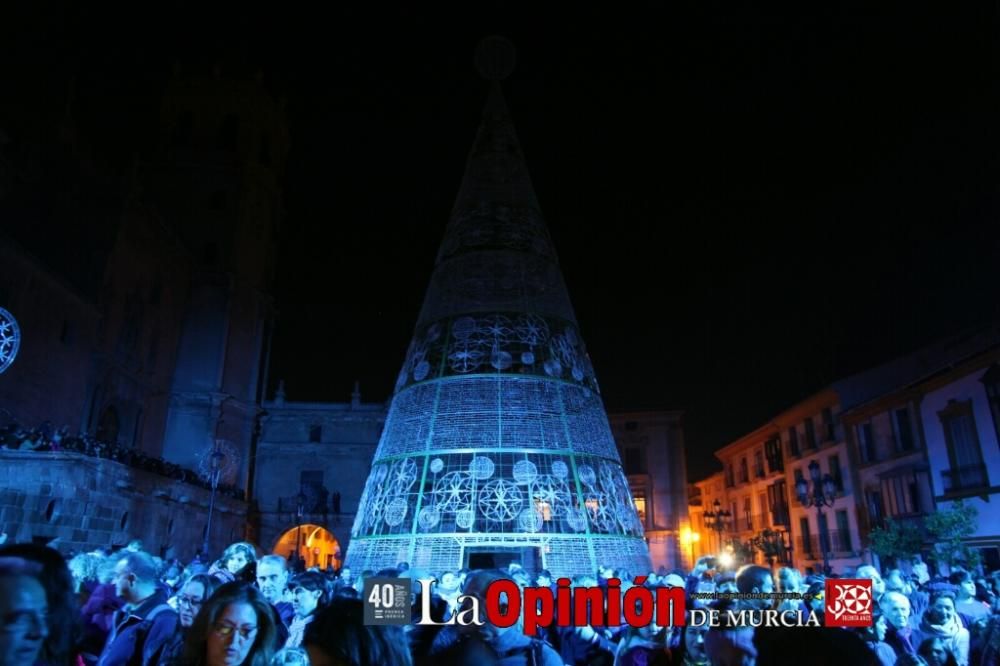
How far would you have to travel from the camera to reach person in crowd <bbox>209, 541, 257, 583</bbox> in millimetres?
5009

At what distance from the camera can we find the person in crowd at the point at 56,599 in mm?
1960

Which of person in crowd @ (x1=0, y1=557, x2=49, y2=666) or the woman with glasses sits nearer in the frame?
person in crowd @ (x1=0, y1=557, x2=49, y2=666)

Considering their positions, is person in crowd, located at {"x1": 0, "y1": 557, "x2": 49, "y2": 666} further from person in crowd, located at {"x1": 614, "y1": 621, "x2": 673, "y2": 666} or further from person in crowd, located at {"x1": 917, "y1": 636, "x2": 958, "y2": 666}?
person in crowd, located at {"x1": 917, "y1": 636, "x2": 958, "y2": 666}

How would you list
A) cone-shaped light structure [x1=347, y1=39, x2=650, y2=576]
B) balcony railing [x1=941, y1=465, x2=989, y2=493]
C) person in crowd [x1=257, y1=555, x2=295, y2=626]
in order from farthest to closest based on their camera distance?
balcony railing [x1=941, y1=465, x2=989, y2=493] < cone-shaped light structure [x1=347, y1=39, x2=650, y2=576] < person in crowd [x1=257, y1=555, x2=295, y2=626]

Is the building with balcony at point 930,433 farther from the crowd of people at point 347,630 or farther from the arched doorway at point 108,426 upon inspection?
the arched doorway at point 108,426

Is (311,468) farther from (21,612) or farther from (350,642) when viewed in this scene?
(21,612)

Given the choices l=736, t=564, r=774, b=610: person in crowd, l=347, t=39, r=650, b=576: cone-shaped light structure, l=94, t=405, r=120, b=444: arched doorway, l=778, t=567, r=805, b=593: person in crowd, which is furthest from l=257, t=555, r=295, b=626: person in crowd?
l=94, t=405, r=120, b=444: arched doorway

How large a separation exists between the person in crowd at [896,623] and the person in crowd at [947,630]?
0.46 ft

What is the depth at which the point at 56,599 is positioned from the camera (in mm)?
2014

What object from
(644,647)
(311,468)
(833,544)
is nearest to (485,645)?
(644,647)

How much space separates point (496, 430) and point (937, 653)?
7.41m

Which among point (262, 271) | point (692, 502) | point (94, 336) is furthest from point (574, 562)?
point (692, 502)

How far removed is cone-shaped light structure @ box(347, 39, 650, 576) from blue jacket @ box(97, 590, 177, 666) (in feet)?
21.8

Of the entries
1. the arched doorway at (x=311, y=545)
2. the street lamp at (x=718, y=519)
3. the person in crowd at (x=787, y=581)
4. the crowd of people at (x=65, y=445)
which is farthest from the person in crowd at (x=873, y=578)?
the arched doorway at (x=311, y=545)
